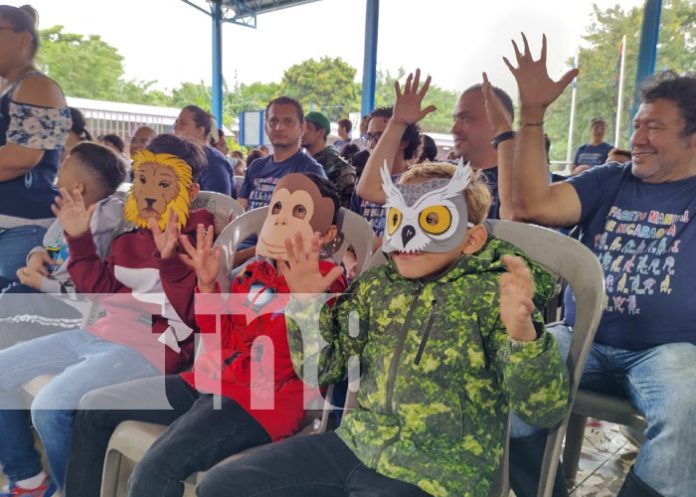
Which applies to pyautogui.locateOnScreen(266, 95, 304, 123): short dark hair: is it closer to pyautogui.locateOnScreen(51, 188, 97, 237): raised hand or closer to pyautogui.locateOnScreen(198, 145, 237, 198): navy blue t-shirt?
pyautogui.locateOnScreen(198, 145, 237, 198): navy blue t-shirt

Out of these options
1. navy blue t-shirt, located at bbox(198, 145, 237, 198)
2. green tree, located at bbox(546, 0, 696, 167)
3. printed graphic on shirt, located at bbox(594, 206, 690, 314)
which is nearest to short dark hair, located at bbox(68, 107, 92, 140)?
navy blue t-shirt, located at bbox(198, 145, 237, 198)

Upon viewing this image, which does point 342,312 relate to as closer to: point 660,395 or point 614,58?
point 660,395

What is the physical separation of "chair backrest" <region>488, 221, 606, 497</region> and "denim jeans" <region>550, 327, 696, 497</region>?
23 centimetres

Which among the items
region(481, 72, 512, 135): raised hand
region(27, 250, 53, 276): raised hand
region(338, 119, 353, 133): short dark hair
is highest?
region(338, 119, 353, 133): short dark hair

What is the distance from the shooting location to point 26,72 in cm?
198

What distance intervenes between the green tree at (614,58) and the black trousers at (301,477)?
12.0 feet

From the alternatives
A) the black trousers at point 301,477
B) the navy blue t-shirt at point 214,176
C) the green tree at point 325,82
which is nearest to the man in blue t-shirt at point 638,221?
the black trousers at point 301,477

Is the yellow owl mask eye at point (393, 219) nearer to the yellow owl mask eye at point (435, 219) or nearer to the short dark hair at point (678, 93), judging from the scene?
the yellow owl mask eye at point (435, 219)

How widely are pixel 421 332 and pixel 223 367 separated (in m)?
0.51

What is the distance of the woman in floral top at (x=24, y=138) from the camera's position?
75.5 inches

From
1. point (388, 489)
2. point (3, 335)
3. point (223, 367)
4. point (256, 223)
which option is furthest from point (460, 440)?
point (3, 335)

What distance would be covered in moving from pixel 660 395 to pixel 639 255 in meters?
0.38

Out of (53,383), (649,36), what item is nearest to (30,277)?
(53,383)

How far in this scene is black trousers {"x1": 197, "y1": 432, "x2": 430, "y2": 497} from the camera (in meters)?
1.07
